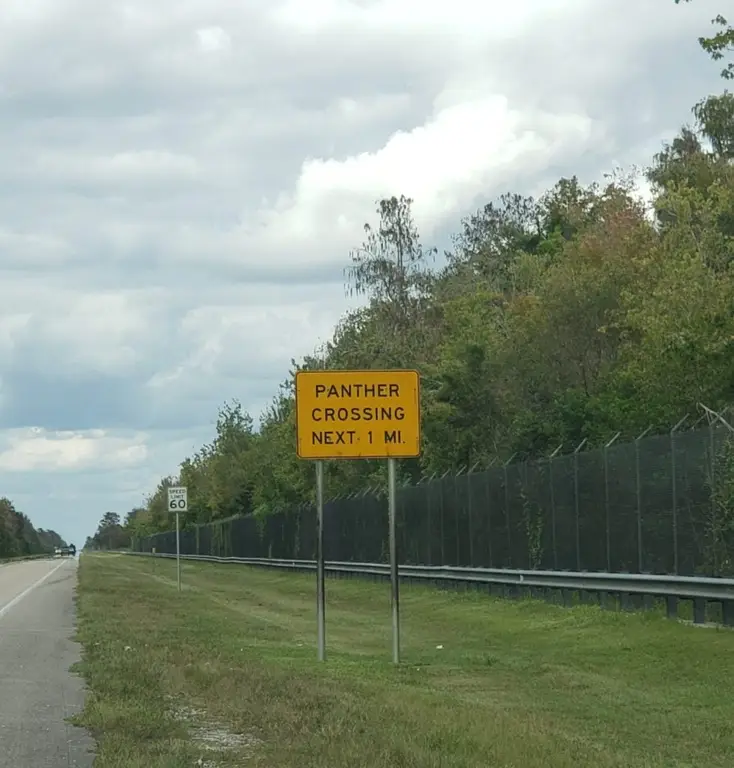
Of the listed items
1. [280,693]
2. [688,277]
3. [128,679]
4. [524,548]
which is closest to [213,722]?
[280,693]

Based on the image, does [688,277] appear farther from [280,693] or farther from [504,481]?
[280,693]

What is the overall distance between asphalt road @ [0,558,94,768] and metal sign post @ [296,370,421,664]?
369 centimetres

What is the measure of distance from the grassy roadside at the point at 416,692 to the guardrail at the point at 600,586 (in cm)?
48

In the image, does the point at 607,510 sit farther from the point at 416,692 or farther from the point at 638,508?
the point at 416,692

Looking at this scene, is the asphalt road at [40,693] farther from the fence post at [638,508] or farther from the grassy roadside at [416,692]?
the fence post at [638,508]

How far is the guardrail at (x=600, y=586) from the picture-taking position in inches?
A: 776

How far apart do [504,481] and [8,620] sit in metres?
11.0

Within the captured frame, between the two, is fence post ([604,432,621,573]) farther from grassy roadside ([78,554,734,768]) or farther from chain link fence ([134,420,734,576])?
grassy roadside ([78,554,734,768])

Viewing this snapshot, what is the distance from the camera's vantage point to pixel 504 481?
31344 millimetres

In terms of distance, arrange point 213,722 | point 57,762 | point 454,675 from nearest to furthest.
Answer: point 57,762, point 213,722, point 454,675

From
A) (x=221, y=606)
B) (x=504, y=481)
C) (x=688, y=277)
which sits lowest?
(x=221, y=606)

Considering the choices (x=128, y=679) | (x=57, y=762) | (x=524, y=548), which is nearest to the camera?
(x=57, y=762)

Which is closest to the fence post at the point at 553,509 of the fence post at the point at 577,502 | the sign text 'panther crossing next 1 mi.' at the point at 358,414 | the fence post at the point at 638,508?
the fence post at the point at 577,502

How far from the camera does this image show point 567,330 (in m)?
41.5
